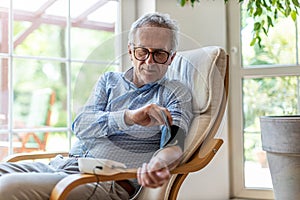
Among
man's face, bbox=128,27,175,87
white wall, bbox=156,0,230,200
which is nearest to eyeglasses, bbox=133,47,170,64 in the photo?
man's face, bbox=128,27,175,87

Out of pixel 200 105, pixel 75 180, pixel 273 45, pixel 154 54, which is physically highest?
pixel 273 45

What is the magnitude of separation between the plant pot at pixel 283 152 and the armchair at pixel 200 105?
653 millimetres

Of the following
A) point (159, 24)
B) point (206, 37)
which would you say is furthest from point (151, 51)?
point (206, 37)

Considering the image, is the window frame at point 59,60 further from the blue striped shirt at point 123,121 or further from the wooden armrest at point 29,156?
the blue striped shirt at point 123,121

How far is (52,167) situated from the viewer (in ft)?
5.89

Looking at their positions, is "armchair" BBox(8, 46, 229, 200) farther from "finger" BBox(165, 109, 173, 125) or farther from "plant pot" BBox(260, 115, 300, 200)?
"plant pot" BBox(260, 115, 300, 200)

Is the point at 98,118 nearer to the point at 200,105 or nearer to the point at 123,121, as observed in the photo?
the point at 123,121

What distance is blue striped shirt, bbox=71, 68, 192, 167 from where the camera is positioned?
1.59m

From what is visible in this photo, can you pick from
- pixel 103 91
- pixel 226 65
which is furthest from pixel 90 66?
pixel 226 65

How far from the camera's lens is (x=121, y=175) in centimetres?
147

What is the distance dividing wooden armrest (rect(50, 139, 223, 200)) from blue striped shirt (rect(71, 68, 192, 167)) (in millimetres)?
92

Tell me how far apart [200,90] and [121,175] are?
0.48m

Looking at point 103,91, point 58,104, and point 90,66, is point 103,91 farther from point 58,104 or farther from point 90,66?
point 58,104

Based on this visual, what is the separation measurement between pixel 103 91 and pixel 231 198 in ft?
5.51
